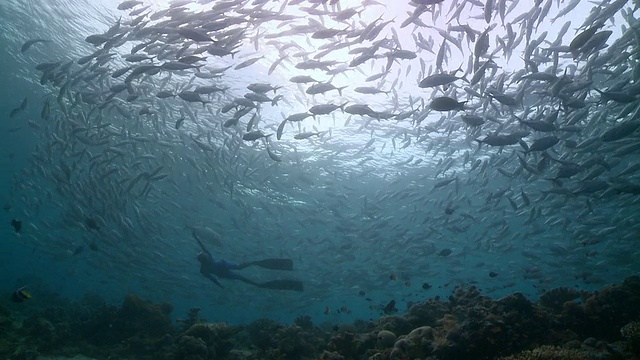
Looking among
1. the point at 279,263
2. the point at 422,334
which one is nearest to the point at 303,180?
the point at 279,263

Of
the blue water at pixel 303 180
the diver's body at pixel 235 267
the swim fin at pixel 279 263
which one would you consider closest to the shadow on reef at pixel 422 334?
the diver's body at pixel 235 267

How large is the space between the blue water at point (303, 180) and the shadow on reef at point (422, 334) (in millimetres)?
3897

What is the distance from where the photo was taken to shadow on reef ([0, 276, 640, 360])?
6.22 metres

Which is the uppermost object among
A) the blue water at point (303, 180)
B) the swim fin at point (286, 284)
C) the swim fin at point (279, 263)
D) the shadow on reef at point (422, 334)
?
the blue water at point (303, 180)

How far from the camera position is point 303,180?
19.7m

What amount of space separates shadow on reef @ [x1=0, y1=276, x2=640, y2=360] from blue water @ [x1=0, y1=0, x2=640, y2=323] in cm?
390

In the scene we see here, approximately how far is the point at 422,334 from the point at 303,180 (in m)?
13.0

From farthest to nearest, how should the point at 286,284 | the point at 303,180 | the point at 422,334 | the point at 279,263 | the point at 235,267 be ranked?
the point at 303,180 → the point at 286,284 → the point at 279,263 → the point at 235,267 → the point at 422,334

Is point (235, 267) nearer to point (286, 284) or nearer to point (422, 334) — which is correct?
point (286, 284)

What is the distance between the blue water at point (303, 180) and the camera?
15078 mm

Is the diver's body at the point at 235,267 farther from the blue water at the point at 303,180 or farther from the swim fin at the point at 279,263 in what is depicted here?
the blue water at the point at 303,180

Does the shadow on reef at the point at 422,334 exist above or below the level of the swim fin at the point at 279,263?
below

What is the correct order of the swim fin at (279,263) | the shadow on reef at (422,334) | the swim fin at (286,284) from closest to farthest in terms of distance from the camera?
the shadow on reef at (422,334) → the swim fin at (279,263) → the swim fin at (286,284)

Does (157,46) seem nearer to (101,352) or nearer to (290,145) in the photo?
(101,352)
